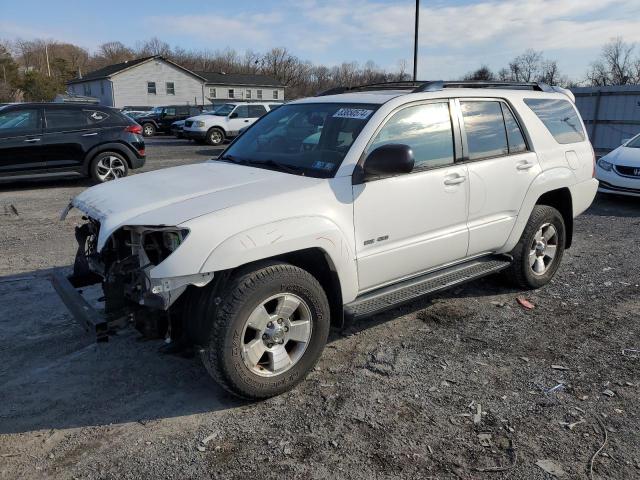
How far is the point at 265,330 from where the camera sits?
329cm

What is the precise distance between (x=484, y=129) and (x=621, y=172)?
6.46m

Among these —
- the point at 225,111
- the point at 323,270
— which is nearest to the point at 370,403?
the point at 323,270

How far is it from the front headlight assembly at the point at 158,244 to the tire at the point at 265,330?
0.36m

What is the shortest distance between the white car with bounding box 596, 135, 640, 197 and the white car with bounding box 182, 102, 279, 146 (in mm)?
14582

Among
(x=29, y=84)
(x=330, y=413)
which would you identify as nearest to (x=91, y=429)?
(x=330, y=413)

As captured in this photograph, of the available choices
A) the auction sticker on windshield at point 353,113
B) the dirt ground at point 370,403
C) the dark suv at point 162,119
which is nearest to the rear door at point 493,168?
the dirt ground at point 370,403

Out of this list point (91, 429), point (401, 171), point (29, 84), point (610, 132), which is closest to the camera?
point (91, 429)

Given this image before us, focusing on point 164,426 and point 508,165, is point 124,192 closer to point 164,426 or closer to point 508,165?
point 164,426

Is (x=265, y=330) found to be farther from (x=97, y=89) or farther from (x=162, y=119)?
(x=97, y=89)

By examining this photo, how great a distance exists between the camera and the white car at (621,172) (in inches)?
370

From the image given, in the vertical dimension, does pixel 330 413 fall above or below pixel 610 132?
below

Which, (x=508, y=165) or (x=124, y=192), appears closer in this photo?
(x=124, y=192)

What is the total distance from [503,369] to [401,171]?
62.3 inches

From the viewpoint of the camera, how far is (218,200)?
3.25 meters
